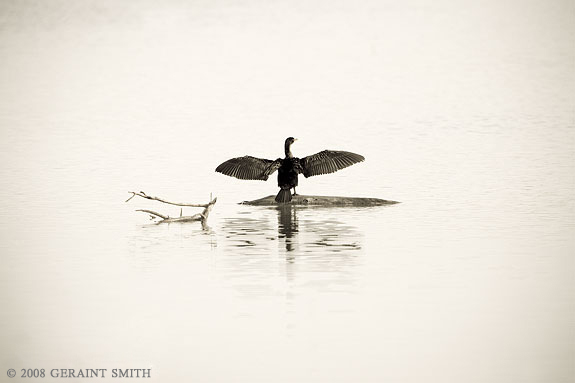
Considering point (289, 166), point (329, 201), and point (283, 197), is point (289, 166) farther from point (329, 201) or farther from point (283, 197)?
point (329, 201)

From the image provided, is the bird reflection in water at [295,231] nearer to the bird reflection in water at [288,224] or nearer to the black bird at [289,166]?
the bird reflection in water at [288,224]

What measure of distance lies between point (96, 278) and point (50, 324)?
6.49ft

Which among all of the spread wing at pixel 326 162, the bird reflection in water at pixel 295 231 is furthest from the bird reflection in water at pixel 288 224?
the spread wing at pixel 326 162

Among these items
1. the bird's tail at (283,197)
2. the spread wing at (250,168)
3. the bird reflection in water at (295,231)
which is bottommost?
the bird reflection in water at (295,231)

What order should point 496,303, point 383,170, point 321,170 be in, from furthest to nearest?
point 383,170, point 321,170, point 496,303

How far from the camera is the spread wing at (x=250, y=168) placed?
19922 millimetres

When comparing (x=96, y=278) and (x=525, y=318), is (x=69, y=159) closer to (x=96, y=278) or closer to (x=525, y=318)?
(x=96, y=278)

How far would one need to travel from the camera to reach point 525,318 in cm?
1143

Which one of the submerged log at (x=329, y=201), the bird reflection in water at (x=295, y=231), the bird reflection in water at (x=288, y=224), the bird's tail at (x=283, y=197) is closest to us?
the bird reflection in water at (x=295, y=231)

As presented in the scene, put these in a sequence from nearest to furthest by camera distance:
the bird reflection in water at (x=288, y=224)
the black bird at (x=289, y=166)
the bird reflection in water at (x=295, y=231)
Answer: the bird reflection in water at (x=295, y=231), the bird reflection in water at (x=288, y=224), the black bird at (x=289, y=166)

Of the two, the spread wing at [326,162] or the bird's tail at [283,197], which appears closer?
the bird's tail at [283,197]

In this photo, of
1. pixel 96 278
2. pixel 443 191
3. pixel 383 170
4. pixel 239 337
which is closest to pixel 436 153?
pixel 383 170

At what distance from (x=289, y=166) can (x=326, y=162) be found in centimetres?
81

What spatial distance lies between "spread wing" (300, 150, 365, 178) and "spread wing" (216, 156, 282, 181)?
575mm
